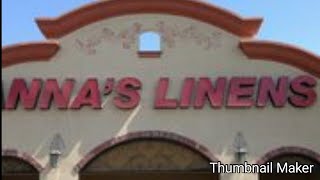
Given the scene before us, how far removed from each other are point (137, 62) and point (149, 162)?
9.25 feet

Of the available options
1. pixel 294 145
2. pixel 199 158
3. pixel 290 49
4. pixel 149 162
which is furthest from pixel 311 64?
pixel 149 162

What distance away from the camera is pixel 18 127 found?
17.1m

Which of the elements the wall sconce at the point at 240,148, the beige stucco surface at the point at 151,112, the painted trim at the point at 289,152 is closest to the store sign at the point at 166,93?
the beige stucco surface at the point at 151,112

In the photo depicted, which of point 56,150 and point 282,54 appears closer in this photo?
point 56,150

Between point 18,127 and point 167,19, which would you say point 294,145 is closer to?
point 167,19

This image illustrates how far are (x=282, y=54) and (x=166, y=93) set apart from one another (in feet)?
11.3

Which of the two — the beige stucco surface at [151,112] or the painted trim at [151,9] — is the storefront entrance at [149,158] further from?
the painted trim at [151,9]

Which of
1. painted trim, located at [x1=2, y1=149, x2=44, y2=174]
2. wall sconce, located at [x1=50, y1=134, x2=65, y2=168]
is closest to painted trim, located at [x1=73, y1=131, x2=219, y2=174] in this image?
wall sconce, located at [x1=50, y1=134, x2=65, y2=168]

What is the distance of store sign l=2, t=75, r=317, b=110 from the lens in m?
17.2

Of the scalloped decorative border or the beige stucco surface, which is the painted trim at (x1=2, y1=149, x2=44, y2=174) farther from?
the scalloped decorative border

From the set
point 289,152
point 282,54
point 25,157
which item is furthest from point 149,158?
point 282,54

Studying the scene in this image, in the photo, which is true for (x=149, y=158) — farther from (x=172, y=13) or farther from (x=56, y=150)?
(x=172, y=13)

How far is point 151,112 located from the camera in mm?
17188

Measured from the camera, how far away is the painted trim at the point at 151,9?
17.6 m
